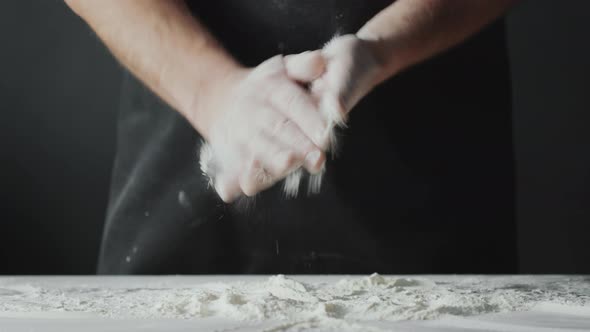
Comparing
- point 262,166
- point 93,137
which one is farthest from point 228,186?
point 93,137

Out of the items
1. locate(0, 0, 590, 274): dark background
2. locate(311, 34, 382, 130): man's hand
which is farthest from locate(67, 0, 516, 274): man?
locate(0, 0, 590, 274): dark background

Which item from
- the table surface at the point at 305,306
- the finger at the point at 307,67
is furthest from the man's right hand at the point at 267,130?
the table surface at the point at 305,306

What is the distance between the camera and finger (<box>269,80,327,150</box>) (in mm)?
604

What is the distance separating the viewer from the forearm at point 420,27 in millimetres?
740

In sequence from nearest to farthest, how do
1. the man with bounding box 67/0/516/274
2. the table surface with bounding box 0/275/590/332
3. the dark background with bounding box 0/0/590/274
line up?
the table surface with bounding box 0/275/590/332
the man with bounding box 67/0/516/274
the dark background with bounding box 0/0/590/274

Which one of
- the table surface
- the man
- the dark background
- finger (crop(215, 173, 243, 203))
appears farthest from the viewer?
the dark background

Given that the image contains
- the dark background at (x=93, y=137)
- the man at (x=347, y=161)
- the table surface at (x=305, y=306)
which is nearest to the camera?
the table surface at (x=305, y=306)

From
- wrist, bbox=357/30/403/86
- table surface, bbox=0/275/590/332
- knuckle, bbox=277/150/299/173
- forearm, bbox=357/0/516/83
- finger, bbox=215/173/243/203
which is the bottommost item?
table surface, bbox=0/275/590/332

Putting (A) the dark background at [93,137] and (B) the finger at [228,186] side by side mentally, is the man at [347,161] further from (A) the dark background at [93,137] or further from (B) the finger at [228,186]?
(A) the dark background at [93,137]

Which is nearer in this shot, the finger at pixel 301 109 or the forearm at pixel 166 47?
the finger at pixel 301 109

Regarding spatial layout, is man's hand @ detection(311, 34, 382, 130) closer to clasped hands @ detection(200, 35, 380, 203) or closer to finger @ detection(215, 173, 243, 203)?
clasped hands @ detection(200, 35, 380, 203)

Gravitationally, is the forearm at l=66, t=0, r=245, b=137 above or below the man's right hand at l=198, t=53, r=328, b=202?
above

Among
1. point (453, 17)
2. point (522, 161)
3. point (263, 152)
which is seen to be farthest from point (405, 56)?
point (522, 161)

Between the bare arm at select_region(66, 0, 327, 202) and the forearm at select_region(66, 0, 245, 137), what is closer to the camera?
the bare arm at select_region(66, 0, 327, 202)
